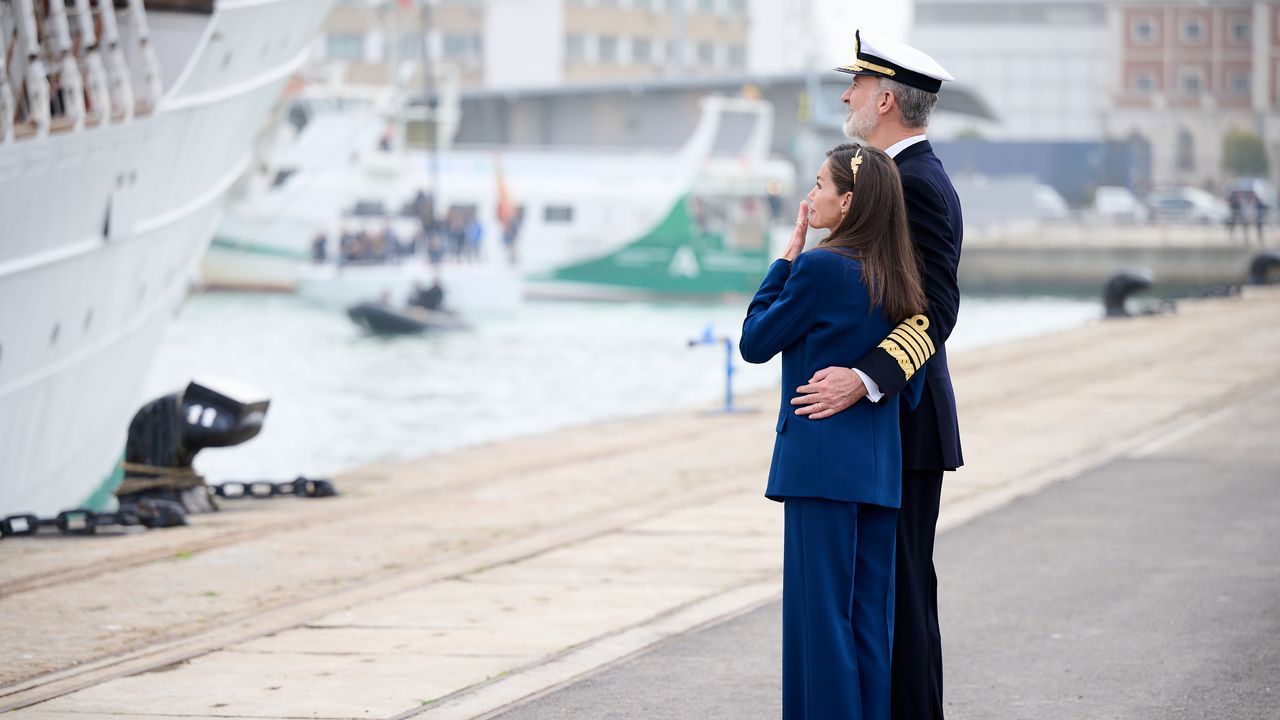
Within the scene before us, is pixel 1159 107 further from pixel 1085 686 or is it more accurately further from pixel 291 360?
pixel 1085 686

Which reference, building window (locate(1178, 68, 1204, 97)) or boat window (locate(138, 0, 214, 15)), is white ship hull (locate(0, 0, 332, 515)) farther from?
building window (locate(1178, 68, 1204, 97))

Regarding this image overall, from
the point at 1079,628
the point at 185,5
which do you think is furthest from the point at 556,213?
the point at 1079,628

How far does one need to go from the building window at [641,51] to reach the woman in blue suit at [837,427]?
94.6 meters

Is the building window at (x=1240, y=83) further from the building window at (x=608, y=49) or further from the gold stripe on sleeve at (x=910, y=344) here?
the gold stripe on sleeve at (x=910, y=344)

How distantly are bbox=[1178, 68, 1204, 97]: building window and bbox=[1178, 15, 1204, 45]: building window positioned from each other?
5.42 ft

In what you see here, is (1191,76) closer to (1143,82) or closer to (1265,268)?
(1143,82)

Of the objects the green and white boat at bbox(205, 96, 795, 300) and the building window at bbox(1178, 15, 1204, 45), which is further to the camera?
the building window at bbox(1178, 15, 1204, 45)

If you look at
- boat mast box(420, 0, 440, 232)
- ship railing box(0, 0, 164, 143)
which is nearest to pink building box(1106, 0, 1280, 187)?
boat mast box(420, 0, 440, 232)

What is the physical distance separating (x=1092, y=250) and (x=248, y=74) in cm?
4620

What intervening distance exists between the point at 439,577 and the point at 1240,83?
10214 cm

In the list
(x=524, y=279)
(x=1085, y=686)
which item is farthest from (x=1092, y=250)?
(x=1085, y=686)

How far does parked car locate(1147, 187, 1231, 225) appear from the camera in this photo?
70.3 meters

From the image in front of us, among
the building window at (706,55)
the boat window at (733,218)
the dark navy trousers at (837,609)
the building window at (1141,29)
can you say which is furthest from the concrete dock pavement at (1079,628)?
the building window at (1141,29)

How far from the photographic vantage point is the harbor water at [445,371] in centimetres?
2531
